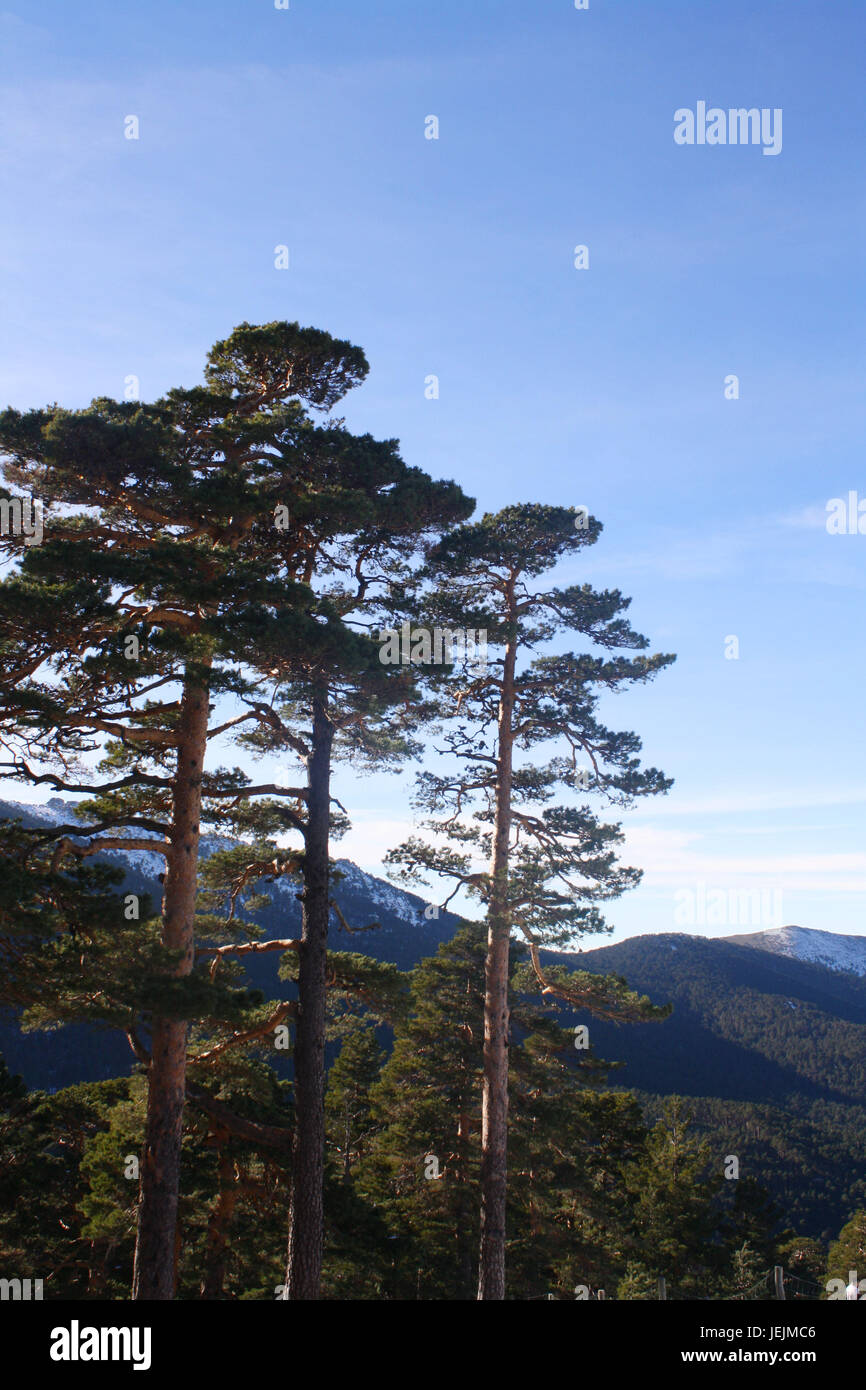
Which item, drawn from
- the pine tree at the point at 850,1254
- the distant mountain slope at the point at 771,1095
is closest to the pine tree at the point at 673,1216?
the pine tree at the point at 850,1254

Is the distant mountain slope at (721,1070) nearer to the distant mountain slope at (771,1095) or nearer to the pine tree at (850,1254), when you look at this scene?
the distant mountain slope at (771,1095)

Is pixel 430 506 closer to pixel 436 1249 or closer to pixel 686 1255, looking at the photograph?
pixel 436 1249

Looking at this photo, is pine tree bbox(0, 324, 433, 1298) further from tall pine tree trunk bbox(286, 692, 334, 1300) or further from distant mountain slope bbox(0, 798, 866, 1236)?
distant mountain slope bbox(0, 798, 866, 1236)

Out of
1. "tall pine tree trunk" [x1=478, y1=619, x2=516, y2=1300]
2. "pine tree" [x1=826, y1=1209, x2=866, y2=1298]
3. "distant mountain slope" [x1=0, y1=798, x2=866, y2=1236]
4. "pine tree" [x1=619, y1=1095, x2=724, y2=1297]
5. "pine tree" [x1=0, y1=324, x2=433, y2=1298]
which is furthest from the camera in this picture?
"distant mountain slope" [x1=0, y1=798, x2=866, y2=1236]

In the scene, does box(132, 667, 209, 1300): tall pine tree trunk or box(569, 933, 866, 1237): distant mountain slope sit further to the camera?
box(569, 933, 866, 1237): distant mountain slope

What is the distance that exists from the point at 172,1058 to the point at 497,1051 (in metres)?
7.46

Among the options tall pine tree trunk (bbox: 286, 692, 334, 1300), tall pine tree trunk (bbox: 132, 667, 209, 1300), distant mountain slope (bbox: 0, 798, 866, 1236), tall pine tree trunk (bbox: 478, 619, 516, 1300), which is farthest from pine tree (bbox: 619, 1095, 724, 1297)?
distant mountain slope (bbox: 0, 798, 866, 1236)

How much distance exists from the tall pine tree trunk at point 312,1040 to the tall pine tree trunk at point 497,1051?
4.17 metres

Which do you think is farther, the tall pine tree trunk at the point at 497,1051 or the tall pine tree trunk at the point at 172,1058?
the tall pine tree trunk at the point at 497,1051

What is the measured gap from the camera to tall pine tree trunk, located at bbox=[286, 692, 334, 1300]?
491 inches

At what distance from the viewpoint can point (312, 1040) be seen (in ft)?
43.4

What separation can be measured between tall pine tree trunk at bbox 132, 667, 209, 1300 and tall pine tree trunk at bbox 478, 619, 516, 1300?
6.59 metres

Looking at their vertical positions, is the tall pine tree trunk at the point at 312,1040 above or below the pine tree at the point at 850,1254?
above

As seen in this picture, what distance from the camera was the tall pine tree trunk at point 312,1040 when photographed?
40.9 ft
